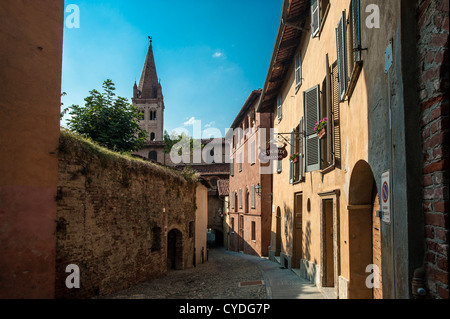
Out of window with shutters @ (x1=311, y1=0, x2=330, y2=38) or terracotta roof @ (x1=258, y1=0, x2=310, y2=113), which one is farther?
terracotta roof @ (x1=258, y1=0, x2=310, y2=113)

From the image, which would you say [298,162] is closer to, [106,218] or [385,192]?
[106,218]

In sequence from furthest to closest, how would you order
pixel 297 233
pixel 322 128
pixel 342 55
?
1. pixel 297 233
2. pixel 322 128
3. pixel 342 55

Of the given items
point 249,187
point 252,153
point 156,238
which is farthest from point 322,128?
point 249,187

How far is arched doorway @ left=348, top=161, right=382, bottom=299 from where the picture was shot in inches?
228

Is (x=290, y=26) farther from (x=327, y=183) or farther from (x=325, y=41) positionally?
(x=327, y=183)

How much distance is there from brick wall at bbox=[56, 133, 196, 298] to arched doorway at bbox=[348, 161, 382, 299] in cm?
577

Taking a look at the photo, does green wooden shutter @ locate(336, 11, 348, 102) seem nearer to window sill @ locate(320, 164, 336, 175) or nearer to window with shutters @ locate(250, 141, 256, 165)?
window sill @ locate(320, 164, 336, 175)

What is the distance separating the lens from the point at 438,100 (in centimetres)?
247

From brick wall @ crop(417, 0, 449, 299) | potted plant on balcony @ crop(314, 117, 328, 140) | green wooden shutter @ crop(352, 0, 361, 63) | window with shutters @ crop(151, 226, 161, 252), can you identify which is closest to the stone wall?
window with shutters @ crop(151, 226, 161, 252)

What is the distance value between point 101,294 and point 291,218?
696cm

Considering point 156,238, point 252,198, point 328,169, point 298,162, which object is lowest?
point 156,238

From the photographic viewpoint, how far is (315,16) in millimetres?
9125

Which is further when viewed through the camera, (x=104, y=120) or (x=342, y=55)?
(x=104, y=120)

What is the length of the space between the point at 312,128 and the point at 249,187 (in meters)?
14.1
